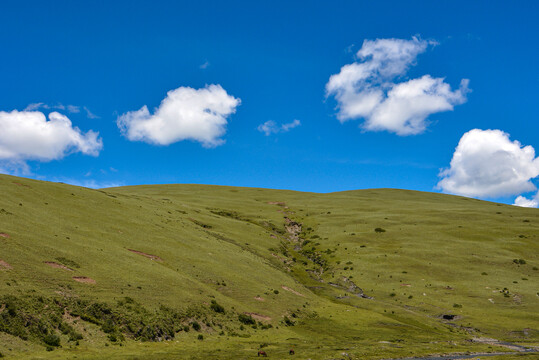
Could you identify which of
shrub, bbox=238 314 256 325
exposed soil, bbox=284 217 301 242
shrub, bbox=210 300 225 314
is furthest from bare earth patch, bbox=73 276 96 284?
exposed soil, bbox=284 217 301 242

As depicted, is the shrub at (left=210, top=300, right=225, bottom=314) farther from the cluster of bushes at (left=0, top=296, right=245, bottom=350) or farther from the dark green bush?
the dark green bush

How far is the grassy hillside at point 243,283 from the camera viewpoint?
117 feet

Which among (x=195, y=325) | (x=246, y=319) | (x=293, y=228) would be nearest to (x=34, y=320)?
(x=195, y=325)

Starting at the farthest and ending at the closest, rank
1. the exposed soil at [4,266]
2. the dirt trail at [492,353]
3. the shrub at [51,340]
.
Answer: the dirt trail at [492,353], the exposed soil at [4,266], the shrub at [51,340]

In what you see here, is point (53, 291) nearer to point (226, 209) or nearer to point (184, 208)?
point (184, 208)

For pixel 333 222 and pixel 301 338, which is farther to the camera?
pixel 333 222

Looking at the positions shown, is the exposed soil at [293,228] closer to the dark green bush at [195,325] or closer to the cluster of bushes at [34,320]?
the dark green bush at [195,325]

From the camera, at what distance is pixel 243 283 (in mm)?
60000

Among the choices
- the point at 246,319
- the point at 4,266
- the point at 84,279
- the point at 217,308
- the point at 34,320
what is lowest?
the point at 246,319

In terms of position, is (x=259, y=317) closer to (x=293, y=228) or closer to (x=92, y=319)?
(x=92, y=319)

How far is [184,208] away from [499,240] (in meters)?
87.5

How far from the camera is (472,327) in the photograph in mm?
58438

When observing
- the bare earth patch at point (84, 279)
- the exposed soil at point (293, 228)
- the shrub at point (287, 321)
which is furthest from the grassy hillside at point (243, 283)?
the exposed soil at point (293, 228)

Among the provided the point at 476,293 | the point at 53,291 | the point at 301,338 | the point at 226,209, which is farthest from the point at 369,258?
the point at 53,291
